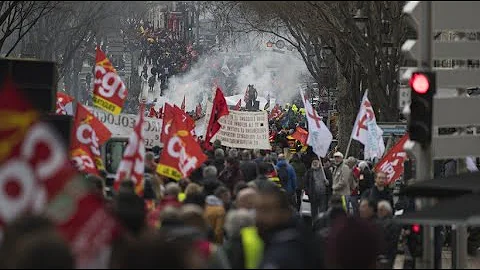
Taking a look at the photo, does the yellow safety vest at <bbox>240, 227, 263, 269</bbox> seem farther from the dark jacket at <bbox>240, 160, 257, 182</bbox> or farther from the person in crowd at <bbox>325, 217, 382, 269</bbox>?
the dark jacket at <bbox>240, 160, 257, 182</bbox>

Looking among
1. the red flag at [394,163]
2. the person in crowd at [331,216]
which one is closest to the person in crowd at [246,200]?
the person in crowd at [331,216]

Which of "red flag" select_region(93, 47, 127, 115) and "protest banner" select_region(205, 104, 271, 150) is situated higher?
"red flag" select_region(93, 47, 127, 115)

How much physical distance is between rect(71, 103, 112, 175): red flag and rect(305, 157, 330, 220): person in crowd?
5658 millimetres

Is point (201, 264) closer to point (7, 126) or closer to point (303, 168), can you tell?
point (7, 126)

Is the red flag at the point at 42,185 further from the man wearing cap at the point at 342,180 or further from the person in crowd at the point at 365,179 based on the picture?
the person in crowd at the point at 365,179

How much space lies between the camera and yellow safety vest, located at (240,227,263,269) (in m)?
13.1

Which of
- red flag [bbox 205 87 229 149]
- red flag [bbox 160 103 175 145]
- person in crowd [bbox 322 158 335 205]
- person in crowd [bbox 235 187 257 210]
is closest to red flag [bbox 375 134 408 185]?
person in crowd [bbox 322 158 335 205]

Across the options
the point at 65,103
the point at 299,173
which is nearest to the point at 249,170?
the point at 299,173

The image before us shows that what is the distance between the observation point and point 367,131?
26.7m

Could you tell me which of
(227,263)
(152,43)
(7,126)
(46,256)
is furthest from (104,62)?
(152,43)

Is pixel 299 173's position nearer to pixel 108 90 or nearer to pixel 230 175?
pixel 230 175

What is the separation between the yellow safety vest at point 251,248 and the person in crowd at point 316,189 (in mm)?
13710

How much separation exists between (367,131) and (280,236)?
14349mm

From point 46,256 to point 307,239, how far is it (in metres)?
3.50
